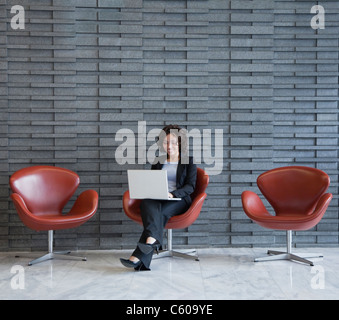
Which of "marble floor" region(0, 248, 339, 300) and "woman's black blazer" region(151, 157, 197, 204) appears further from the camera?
"woman's black blazer" region(151, 157, 197, 204)

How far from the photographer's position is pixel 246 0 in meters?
4.51

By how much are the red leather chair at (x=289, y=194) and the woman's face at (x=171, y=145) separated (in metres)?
0.80

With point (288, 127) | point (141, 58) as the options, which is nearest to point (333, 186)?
point (288, 127)

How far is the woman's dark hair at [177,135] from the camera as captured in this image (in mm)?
→ 4117

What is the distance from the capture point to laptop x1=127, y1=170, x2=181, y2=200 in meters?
3.63

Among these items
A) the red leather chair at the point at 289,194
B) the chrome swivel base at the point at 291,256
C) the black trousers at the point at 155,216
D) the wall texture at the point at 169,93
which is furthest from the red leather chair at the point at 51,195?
the chrome swivel base at the point at 291,256

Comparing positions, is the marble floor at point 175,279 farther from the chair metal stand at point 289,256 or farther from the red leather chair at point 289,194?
the red leather chair at point 289,194

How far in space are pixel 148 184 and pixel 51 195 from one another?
1.13 metres

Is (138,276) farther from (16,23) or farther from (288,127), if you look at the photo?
(16,23)

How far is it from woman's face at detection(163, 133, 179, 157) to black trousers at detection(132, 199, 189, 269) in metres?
0.50

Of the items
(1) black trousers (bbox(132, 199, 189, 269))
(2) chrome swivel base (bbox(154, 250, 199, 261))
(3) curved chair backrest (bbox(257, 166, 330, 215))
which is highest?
(3) curved chair backrest (bbox(257, 166, 330, 215))

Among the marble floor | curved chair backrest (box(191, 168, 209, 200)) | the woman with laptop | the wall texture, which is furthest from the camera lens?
the wall texture

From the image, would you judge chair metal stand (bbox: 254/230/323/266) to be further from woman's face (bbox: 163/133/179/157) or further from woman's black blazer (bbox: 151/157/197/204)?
woman's face (bbox: 163/133/179/157)

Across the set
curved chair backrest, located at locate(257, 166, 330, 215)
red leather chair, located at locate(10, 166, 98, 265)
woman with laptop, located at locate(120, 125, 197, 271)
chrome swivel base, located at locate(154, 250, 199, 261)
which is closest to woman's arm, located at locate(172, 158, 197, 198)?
woman with laptop, located at locate(120, 125, 197, 271)
